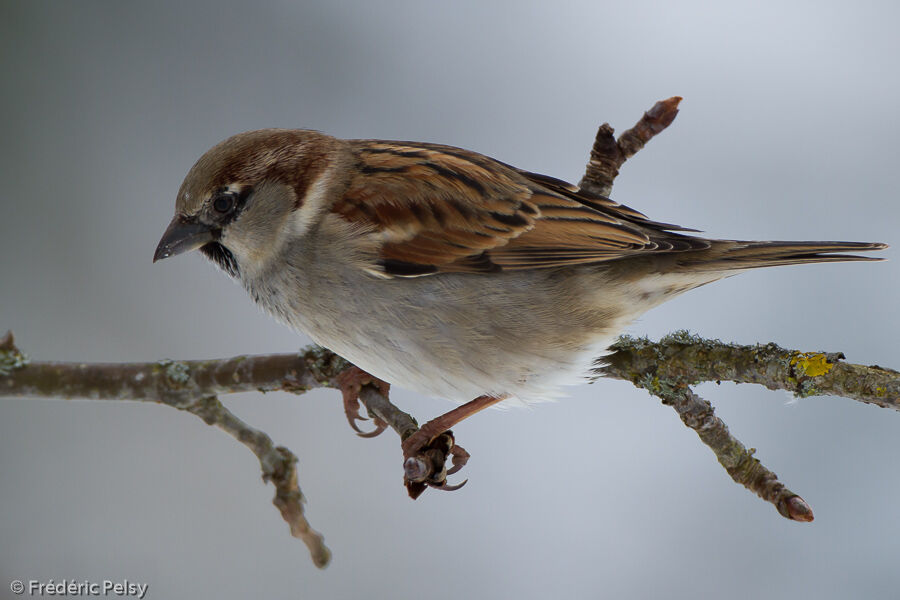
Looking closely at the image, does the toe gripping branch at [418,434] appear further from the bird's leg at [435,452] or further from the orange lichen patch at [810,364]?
the orange lichen patch at [810,364]

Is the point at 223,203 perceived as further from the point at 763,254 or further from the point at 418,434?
the point at 763,254

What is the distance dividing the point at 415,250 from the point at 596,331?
538mm

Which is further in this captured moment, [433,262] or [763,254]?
[433,262]

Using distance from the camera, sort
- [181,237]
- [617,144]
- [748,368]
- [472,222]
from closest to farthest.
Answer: [748,368] < [181,237] < [472,222] < [617,144]

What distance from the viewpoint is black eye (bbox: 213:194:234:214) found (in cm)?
198

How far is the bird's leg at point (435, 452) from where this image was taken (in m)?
1.75

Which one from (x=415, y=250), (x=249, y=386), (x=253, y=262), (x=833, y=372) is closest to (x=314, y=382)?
(x=249, y=386)

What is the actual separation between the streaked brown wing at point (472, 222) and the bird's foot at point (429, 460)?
0.44 m

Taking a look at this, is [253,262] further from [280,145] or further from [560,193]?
[560,193]

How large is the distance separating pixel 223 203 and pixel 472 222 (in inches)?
26.2

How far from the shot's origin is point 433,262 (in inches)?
79.2

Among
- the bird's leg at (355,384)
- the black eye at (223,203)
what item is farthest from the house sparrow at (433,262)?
the bird's leg at (355,384)

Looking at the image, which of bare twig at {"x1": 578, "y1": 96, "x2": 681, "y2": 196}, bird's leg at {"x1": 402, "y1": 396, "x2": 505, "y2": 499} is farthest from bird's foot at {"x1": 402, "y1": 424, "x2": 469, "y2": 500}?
bare twig at {"x1": 578, "y1": 96, "x2": 681, "y2": 196}

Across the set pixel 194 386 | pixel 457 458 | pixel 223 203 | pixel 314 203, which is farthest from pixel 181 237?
pixel 457 458
